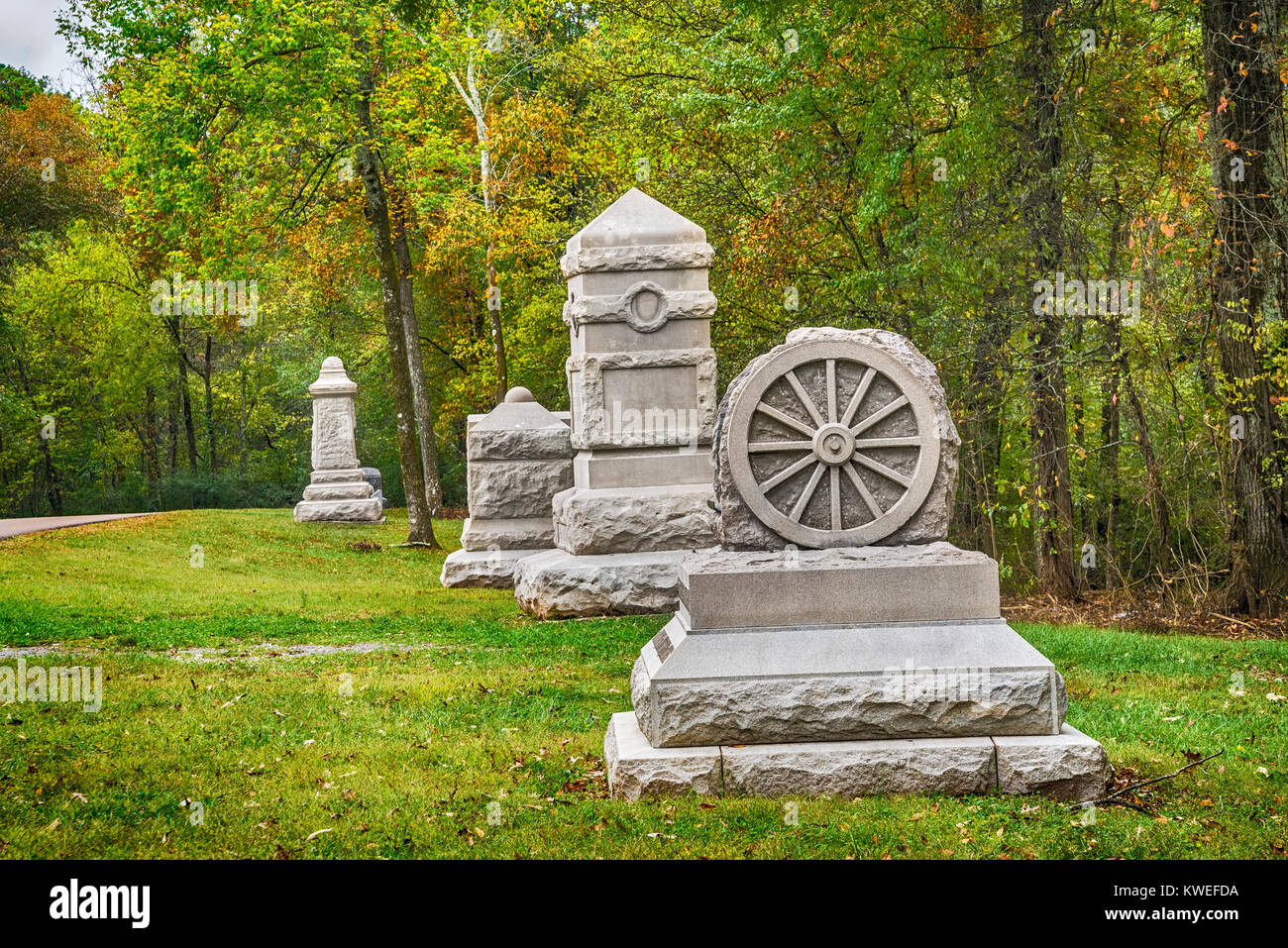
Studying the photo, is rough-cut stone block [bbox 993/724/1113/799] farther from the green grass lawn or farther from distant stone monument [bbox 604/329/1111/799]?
the green grass lawn

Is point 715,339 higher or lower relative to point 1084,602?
higher

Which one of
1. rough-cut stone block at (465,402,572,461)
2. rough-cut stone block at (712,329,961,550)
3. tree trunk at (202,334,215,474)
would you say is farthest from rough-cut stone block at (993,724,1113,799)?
tree trunk at (202,334,215,474)

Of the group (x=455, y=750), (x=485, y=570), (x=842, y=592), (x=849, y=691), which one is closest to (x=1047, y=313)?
(x=485, y=570)

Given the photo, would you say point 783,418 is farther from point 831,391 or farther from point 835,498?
point 835,498

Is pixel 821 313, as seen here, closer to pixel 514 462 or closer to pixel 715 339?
pixel 715 339

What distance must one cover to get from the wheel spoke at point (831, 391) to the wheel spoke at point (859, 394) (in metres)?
0.06

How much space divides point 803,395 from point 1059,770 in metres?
2.21

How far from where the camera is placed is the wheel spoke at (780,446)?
625 cm

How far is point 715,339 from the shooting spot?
21391 millimetres

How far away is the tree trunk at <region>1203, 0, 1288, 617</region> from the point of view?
1166 centimetres

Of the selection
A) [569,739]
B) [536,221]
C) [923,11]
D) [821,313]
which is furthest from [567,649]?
[536,221]

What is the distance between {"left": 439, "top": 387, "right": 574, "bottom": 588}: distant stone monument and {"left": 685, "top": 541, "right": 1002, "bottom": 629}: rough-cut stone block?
9755mm

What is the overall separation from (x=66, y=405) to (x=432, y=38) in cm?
1991

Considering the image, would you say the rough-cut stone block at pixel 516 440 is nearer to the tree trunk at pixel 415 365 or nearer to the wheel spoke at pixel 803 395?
the tree trunk at pixel 415 365
